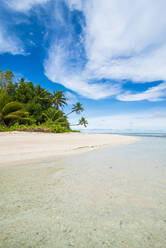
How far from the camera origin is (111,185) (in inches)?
70.8

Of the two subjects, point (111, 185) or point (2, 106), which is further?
point (2, 106)

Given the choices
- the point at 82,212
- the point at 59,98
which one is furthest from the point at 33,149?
the point at 59,98

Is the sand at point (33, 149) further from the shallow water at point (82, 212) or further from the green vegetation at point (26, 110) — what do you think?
the green vegetation at point (26, 110)

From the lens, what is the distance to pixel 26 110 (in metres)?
13.9

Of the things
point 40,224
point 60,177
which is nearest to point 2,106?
point 60,177

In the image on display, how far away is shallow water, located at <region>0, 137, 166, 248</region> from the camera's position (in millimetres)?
836

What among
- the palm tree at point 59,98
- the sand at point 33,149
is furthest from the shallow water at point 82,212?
the palm tree at point 59,98

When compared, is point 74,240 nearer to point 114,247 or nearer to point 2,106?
point 114,247

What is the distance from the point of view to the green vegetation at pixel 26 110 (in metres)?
11.4

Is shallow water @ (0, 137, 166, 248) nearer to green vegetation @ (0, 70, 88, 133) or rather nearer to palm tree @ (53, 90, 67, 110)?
green vegetation @ (0, 70, 88, 133)

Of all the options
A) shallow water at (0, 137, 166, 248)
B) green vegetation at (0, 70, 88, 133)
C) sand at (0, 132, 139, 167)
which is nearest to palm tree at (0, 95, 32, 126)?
green vegetation at (0, 70, 88, 133)

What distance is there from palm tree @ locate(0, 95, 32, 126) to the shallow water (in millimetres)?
11077

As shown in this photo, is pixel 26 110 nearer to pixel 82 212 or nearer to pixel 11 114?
pixel 11 114

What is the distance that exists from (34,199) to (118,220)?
0.88 m
